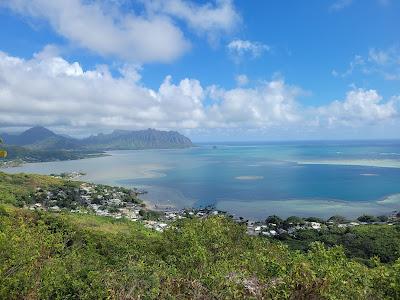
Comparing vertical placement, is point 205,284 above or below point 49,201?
above

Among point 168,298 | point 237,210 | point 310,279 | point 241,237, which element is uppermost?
point 310,279

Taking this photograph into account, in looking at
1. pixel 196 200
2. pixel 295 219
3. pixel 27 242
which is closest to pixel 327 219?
pixel 295 219

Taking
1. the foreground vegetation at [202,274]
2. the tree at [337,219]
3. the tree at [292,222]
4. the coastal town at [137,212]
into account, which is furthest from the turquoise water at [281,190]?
the foreground vegetation at [202,274]

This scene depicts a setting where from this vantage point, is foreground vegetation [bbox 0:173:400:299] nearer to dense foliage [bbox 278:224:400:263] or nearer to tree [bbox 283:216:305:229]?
dense foliage [bbox 278:224:400:263]

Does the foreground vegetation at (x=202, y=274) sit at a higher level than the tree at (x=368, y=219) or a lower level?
higher

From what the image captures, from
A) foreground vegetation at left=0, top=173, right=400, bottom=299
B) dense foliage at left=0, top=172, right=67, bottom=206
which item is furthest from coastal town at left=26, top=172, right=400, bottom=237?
foreground vegetation at left=0, top=173, right=400, bottom=299

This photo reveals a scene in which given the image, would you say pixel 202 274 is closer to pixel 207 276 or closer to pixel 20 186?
pixel 207 276

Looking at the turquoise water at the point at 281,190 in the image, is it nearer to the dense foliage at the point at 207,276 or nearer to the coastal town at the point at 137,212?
the coastal town at the point at 137,212

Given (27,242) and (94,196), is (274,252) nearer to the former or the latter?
(27,242)
